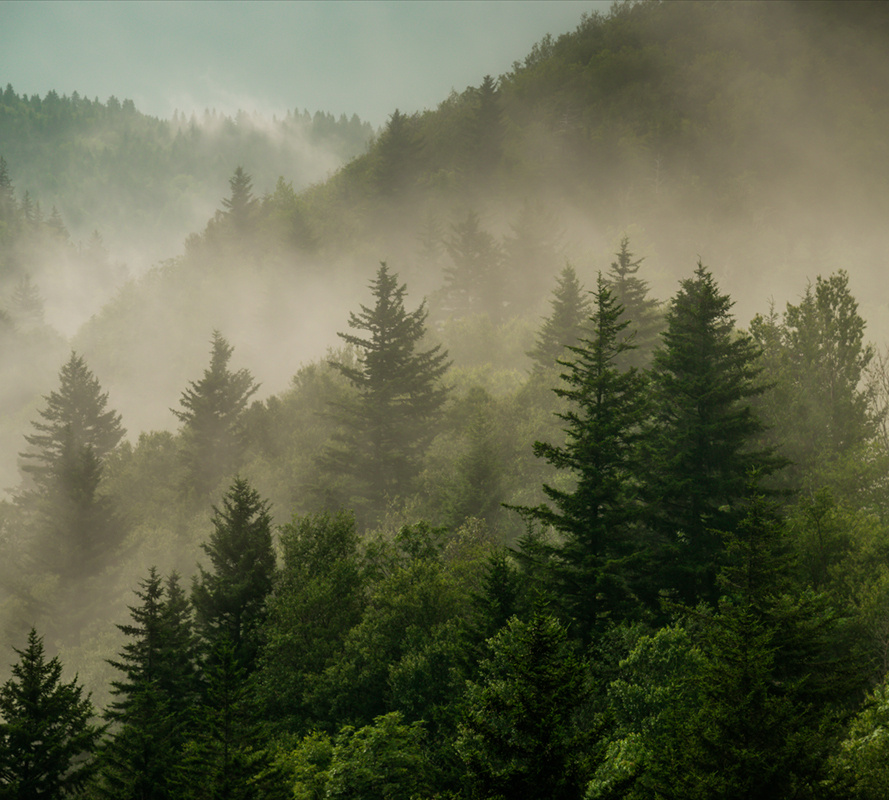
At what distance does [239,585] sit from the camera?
30.5 meters

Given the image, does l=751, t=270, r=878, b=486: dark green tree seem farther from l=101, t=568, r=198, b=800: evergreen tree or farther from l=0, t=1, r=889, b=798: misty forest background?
l=101, t=568, r=198, b=800: evergreen tree

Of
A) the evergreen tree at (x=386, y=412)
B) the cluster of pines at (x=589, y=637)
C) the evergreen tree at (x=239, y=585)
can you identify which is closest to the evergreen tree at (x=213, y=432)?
the evergreen tree at (x=386, y=412)

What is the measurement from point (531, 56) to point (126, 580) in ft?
340

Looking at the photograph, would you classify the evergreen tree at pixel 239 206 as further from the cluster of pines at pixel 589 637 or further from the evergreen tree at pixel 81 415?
the cluster of pines at pixel 589 637

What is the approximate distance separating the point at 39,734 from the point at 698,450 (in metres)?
25.4

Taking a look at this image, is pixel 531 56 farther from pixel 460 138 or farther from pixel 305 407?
pixel 305 407

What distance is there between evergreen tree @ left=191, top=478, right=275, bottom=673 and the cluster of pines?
126mm

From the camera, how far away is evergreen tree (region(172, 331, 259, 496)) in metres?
57.1

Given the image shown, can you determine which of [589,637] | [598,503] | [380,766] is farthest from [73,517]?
[598,503]

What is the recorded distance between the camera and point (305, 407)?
200 feet

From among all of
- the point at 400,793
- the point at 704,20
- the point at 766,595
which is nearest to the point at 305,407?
the point at 400,793

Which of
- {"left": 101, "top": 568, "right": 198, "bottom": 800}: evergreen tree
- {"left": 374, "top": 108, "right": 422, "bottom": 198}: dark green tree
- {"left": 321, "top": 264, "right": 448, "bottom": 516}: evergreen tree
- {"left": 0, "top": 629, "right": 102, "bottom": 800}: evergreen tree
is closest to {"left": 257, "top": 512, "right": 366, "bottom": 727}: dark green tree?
{"left": 101, "top": 568, "right": 198, "bottom": 800}: evergreen tree

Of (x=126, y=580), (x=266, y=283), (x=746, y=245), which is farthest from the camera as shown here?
(x=266, y=283)

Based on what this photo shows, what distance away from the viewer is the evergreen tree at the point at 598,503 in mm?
23125
